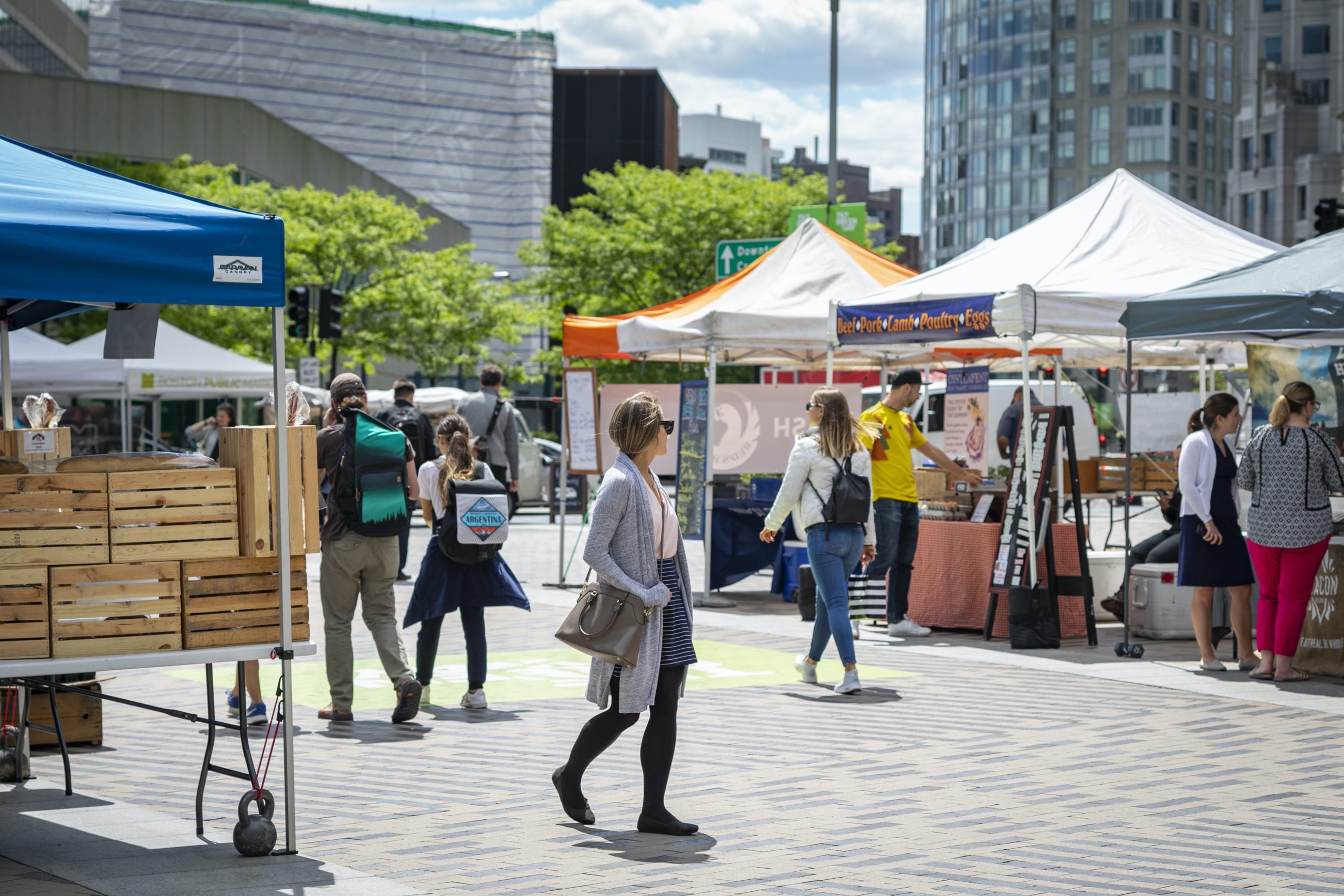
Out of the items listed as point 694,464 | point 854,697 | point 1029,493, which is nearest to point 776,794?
point 854,697

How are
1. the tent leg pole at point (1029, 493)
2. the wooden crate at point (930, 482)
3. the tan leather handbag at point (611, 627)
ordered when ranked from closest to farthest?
the tan leather handbag at point (611, 627), the tent leg pole at point (1029, 493), the wooden crate at point (930, 482)

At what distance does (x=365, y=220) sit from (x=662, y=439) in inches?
1480

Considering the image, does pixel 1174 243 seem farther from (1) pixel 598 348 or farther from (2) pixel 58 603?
(2) pixel 58 603

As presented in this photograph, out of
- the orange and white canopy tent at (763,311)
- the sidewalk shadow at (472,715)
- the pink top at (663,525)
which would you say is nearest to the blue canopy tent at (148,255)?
the pink top at (663,525)

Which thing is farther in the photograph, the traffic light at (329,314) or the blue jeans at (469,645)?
the traffic light at (329,314)

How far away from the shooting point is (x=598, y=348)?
16.3 m

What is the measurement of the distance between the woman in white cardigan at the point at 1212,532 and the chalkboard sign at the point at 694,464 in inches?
218

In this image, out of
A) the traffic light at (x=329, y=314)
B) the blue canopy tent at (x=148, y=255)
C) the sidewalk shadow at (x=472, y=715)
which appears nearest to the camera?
the blue canopy tent at (x=148, y=255)

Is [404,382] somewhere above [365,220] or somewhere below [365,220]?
below

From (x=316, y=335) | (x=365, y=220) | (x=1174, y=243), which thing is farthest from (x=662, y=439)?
(x=365, y=220)

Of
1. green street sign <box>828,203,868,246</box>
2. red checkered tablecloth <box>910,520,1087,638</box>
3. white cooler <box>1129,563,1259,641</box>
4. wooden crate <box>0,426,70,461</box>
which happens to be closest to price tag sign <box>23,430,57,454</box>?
wooden crate <box>0,426,70,461</box>

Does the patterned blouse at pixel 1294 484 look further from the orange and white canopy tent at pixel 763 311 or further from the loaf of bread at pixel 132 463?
the loaf of bread at pixel 132 463

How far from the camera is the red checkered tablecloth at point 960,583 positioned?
1284 cm

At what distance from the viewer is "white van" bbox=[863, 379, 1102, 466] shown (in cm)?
2467
